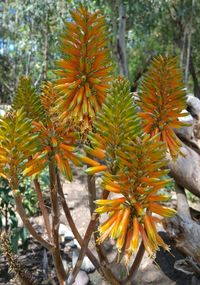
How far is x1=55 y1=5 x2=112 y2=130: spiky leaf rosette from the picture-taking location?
1641 millimetres

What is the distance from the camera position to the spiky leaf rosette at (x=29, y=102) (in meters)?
1.69

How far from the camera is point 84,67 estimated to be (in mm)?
1646

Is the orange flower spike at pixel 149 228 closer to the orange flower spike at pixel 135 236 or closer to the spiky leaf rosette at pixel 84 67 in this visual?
the orange flower spike at pixel 135 236

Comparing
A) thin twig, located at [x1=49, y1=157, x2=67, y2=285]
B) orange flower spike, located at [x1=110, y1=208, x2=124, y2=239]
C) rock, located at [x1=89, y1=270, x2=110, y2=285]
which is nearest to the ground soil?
rock, located at [x1=89, y1=270, x2=110, y2=285]

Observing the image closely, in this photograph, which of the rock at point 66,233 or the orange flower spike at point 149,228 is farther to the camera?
the rock at point 66,233

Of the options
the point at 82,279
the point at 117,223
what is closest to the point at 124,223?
the point at 117,223

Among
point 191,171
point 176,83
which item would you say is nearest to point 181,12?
point 191,171

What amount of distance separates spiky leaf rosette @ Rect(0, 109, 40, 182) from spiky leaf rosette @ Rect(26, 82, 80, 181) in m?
0.10

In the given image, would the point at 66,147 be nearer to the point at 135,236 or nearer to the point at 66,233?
the point at 135,236

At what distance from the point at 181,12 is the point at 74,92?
51.5 feet

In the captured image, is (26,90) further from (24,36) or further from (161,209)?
(24,36)

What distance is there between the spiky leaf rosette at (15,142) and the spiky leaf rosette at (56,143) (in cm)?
10

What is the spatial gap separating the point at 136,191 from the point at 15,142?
48 centimetres

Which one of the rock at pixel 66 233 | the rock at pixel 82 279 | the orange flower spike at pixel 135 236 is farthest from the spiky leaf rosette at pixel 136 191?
the rock at pixel 66 233
